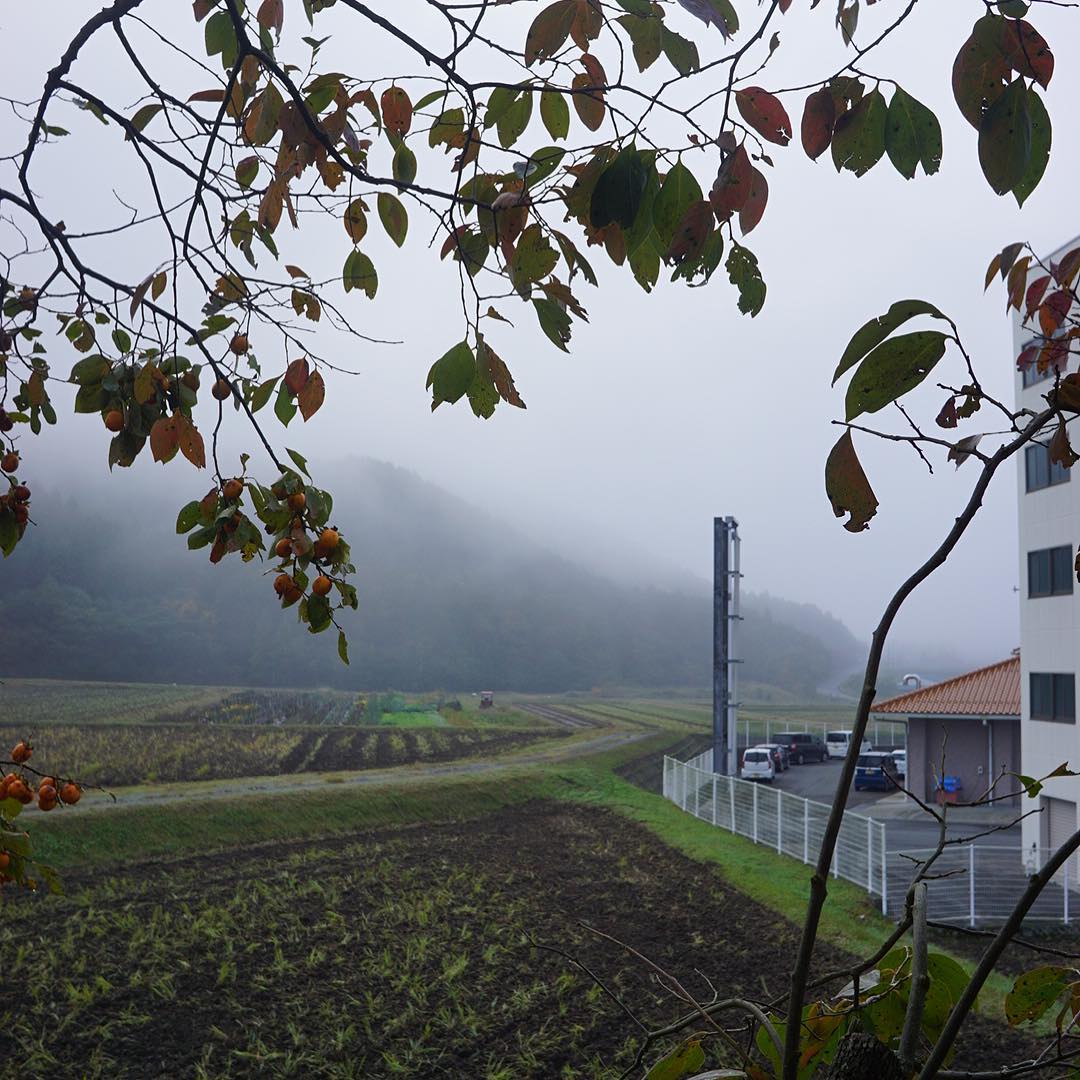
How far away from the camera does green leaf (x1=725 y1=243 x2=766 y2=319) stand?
896 millimetres

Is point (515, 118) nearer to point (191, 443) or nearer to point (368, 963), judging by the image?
point (191, 443)

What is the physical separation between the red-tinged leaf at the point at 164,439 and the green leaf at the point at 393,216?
0.43 metres

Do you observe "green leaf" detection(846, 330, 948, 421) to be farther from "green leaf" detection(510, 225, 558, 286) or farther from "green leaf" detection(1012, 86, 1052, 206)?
"green leaf" detection(510, 225, 558, 286)

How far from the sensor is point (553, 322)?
3.08 feet

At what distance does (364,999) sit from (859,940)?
170 inches

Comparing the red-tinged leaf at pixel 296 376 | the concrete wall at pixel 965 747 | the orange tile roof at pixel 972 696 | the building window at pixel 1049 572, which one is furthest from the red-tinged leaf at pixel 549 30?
the concrete wall at pixel 965 747

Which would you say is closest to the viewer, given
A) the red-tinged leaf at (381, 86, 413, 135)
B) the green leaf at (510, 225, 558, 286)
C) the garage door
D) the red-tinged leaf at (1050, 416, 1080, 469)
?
the red-tinged leaf at (1050, 416, 1080, 469)

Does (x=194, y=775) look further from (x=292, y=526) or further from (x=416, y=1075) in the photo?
(x=292, y=526)

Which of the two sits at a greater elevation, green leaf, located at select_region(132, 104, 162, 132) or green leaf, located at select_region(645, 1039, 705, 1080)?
green leaf, located at select_region(132, 104, 162, 132)

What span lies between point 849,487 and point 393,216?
99 centimetres

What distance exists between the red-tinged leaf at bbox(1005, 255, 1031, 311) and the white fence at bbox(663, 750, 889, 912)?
272 inches

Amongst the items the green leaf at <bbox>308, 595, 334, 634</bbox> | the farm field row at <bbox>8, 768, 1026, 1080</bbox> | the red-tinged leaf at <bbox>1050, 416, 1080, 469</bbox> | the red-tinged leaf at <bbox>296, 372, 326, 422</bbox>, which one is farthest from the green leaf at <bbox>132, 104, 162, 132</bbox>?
the farm field row at <bbox>8, 768, 1026, 1080</bbox>

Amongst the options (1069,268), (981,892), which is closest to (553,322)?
(1069,268)

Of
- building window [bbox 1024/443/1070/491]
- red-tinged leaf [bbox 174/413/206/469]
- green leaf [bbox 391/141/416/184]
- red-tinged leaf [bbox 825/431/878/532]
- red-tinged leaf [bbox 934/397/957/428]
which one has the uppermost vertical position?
building window [bbox 1024/443/1070/491]
